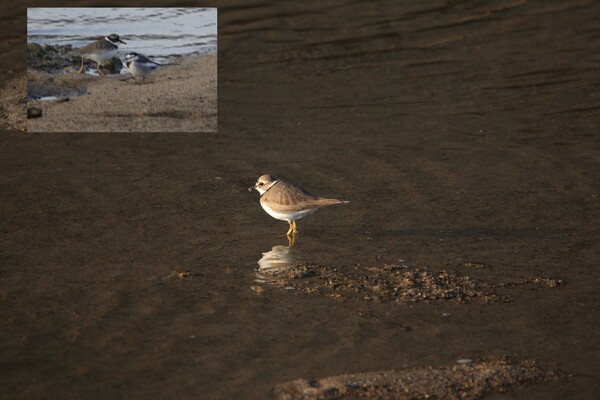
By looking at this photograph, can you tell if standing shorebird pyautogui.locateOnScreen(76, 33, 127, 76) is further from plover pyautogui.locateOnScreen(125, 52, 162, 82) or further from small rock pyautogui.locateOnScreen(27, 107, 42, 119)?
small rock pyautogui.locateOnScreen(27, 107, 42, 119)

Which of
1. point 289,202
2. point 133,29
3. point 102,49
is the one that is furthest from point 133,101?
point 289,202

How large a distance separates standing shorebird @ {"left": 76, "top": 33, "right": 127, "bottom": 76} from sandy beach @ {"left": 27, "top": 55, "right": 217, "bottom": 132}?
329 mm

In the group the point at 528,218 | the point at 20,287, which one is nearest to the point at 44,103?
the point at 20,287

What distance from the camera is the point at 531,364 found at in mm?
6918

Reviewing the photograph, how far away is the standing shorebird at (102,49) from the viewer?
35.7ft

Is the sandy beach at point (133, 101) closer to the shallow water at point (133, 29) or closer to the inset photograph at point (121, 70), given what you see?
the inset photograph at point (121, 70)

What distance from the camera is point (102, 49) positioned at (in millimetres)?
10883

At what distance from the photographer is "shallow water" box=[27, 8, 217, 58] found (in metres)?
11.1

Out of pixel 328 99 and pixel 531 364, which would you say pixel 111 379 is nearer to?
pixel 531 364

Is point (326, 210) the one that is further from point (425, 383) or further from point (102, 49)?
point (425, 383)

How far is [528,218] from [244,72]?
6.44m

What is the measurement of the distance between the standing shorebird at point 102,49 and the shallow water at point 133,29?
0.26 feet

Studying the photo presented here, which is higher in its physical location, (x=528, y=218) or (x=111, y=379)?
(x=528, y=218)

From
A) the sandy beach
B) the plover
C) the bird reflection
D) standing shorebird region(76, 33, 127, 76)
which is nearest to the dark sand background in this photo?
the bird reflection
